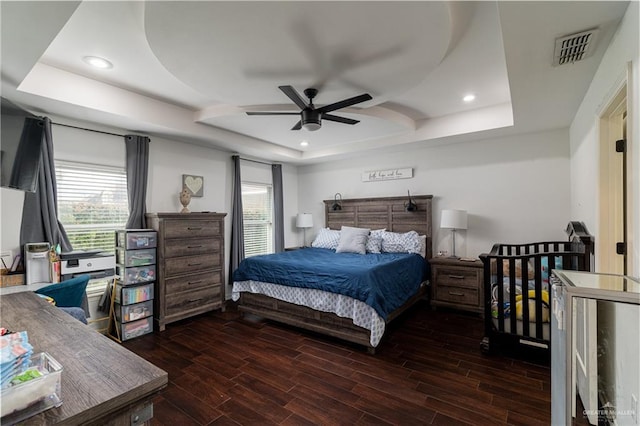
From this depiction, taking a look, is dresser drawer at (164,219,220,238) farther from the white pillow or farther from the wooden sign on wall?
the wooden sign on wall

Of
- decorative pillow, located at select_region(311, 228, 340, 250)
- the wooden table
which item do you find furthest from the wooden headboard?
the wooden table

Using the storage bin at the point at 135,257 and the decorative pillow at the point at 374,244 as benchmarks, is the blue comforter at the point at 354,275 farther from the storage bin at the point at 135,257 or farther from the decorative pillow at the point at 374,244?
the storage bin at the point at 135,257

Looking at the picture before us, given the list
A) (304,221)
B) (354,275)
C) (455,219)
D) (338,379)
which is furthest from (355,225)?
(338,379)

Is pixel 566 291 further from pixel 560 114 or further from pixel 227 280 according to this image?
pixel 227 280

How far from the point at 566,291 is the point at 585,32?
1527mm

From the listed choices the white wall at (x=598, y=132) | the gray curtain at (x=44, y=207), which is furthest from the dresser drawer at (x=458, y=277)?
the gray curtain at (x=44, y=207)

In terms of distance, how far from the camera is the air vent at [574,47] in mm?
1713

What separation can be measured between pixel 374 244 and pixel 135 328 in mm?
3312

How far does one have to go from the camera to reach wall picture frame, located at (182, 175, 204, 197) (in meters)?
4.22

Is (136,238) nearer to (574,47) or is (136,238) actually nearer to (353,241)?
(353,241)

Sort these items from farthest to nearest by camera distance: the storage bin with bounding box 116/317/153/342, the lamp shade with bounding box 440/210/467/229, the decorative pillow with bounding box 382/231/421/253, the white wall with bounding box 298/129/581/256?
the decorative pillow with bounding box 382/231/421/253, the lamp shade with bounding box 440/210/467/229, the white wall with bounding box 298/129/581/256, the storage bin with bounding box 116/317/153/342

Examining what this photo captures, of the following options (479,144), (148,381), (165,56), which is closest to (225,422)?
(148,381)

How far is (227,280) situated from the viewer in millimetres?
4766

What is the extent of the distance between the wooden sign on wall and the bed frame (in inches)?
14.8
